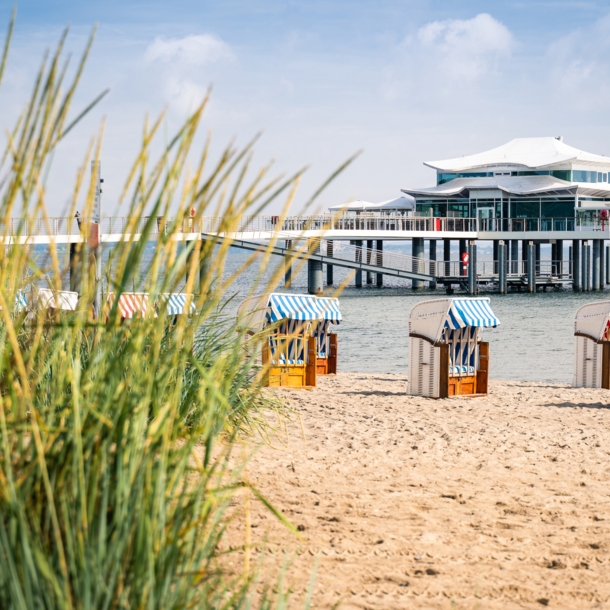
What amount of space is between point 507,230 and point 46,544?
45626 mm

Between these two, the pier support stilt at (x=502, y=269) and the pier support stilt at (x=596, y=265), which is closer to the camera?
the pier support stilt at (x=502, y=269)

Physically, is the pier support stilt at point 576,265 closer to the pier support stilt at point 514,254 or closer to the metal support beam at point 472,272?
the pier support stilt at point 514,254

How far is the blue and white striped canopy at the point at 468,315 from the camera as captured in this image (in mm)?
8344

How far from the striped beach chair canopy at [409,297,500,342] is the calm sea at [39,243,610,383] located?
74.1 inches

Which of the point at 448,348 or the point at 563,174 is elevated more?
the point at 563,174

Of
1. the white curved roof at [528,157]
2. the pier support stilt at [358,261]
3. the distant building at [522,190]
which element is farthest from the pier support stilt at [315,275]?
the white curved roof at [528,157]

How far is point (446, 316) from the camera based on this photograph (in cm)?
831

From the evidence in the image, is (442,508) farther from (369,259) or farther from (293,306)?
(369,259)

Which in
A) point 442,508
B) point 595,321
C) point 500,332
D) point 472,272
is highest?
point 472,272

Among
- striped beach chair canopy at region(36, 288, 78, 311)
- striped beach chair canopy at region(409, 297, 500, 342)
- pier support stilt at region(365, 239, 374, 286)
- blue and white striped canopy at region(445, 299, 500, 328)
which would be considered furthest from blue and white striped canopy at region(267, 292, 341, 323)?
pier support stilt at region(365, 239, 374, 286)

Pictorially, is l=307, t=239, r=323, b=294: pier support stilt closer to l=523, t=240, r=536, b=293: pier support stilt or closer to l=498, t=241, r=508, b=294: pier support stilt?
l=498, t=241, r=508, b=294: pier support stilt

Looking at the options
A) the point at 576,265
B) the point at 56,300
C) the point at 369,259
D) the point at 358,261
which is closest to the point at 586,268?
the point at 576,265

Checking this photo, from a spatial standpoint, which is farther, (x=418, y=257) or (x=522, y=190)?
(x=522, y=190)

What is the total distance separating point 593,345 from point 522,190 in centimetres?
3795
